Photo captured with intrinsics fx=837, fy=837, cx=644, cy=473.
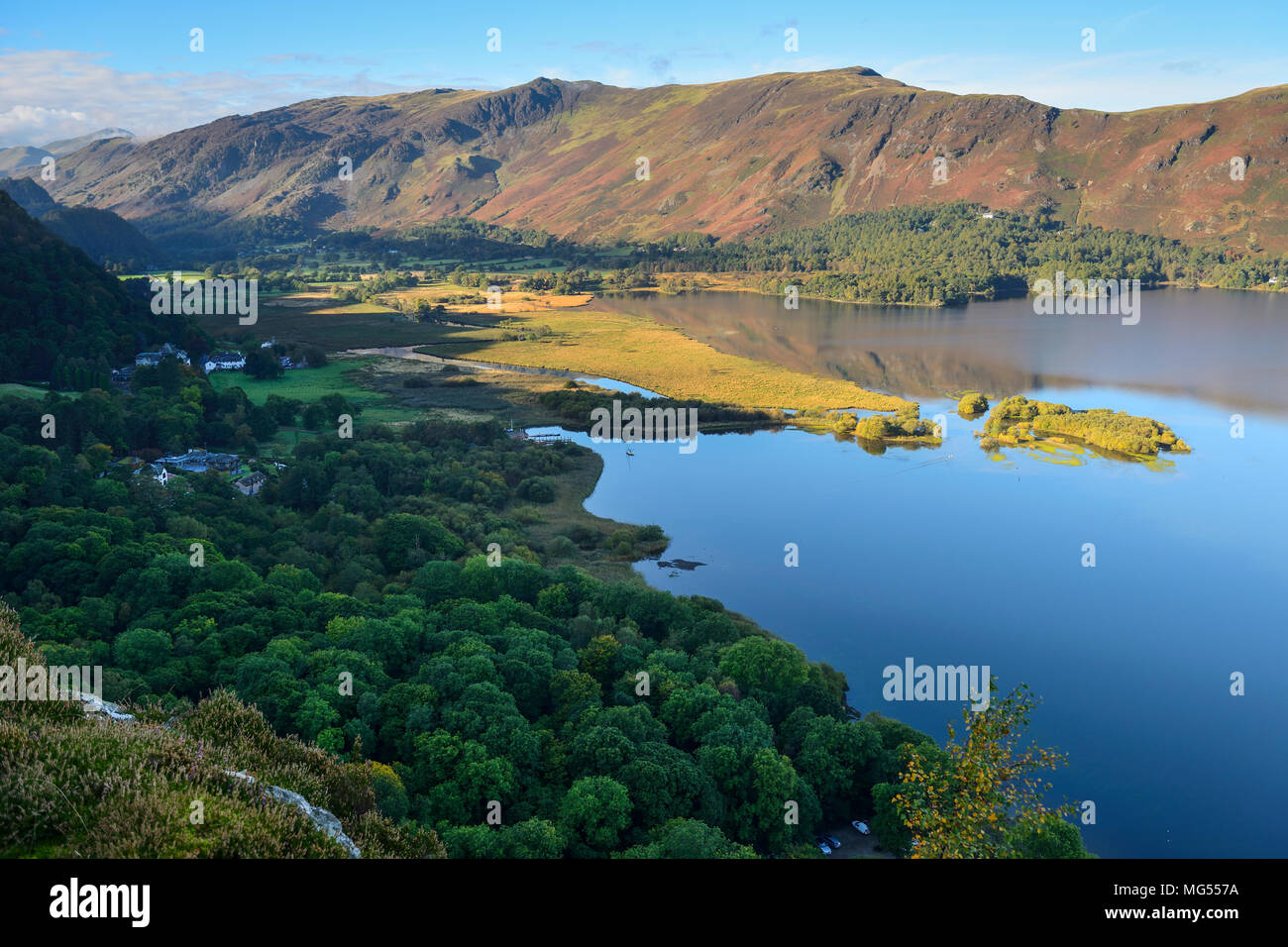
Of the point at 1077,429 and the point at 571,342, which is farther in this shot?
the point at 571,342

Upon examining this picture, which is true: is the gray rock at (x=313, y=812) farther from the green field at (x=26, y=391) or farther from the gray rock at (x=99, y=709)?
the green field at (x=26, y=391)

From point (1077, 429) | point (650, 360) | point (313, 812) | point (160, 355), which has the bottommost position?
point (313, 812)

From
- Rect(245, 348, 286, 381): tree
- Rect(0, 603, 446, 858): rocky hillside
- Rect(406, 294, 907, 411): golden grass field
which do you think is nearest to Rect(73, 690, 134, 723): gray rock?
Rect(0, 603, 446, 858): rocky hillside

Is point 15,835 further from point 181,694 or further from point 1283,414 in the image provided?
point 1283,414

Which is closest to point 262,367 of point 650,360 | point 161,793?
point 650,360

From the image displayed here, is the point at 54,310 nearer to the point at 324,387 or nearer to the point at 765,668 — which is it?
the point at 324,387
